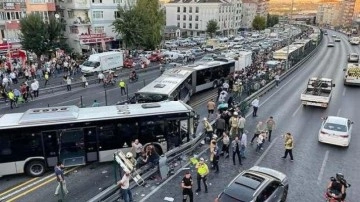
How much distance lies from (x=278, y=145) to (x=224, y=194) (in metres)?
9.70

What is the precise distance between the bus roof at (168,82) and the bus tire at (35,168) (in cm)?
1068

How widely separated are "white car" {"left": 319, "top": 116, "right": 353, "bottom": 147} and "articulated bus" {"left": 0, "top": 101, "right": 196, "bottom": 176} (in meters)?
8.27

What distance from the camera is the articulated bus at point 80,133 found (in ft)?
53.3

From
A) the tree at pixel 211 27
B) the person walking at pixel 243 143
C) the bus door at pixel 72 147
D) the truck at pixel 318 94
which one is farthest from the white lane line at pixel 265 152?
the tree at pixel 211 27

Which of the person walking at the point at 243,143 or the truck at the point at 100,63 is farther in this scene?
the truck at the point at 100,63

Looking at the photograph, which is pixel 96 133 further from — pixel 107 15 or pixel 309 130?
pixel 107 15

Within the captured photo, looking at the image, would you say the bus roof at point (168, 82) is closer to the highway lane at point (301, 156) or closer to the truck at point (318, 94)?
the highway lane at point (301, 156)

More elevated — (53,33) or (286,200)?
(53,33)

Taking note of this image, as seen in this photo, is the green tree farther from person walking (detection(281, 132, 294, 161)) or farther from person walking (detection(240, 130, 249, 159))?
person walking (detection(281, 132, 294, 161))

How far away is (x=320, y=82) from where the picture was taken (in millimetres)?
30297

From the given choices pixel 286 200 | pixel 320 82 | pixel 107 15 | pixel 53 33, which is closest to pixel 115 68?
pixel 53 33

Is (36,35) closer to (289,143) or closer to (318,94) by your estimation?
(318,94)

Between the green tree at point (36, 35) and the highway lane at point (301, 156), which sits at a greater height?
the green tree at point (36, 35)

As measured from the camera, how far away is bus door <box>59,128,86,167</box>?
16.7 metres
